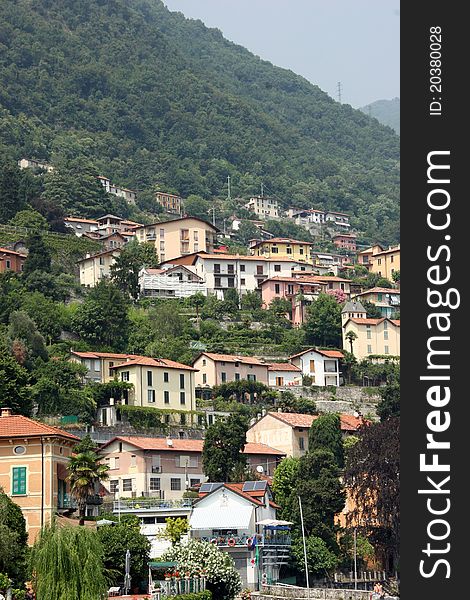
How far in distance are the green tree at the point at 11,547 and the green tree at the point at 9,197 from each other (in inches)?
3964

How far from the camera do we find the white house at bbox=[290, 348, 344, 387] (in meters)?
119

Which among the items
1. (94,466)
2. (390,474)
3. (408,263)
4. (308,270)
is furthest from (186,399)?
(408,263)

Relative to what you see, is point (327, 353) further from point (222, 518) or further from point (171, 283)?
point (222, 518)

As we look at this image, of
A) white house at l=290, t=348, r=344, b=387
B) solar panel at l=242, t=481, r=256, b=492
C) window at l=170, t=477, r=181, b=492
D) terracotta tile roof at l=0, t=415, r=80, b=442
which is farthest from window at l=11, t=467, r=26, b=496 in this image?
white house at l=290, t=348, r=344, b=387

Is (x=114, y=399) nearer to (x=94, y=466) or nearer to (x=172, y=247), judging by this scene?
(x=94, y=466)

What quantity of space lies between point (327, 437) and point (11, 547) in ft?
132

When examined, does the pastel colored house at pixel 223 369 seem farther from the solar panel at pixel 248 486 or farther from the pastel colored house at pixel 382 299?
the solar panel at pixel 248 486

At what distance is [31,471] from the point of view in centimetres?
5878

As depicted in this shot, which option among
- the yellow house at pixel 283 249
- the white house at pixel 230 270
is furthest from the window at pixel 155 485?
the yellow house at pixel 283 249

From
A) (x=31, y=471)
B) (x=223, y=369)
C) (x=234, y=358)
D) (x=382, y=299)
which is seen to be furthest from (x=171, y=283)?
(x=31, y=471)

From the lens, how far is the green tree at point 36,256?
420 feet

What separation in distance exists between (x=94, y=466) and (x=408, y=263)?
44.3m

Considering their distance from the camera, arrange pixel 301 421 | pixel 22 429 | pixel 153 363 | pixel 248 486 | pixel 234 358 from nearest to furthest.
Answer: pixel 22 429 → pixel 248 486 → pixel 301 421 → pixel 153 363 → pixel 234 358

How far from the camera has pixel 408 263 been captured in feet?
52.3
